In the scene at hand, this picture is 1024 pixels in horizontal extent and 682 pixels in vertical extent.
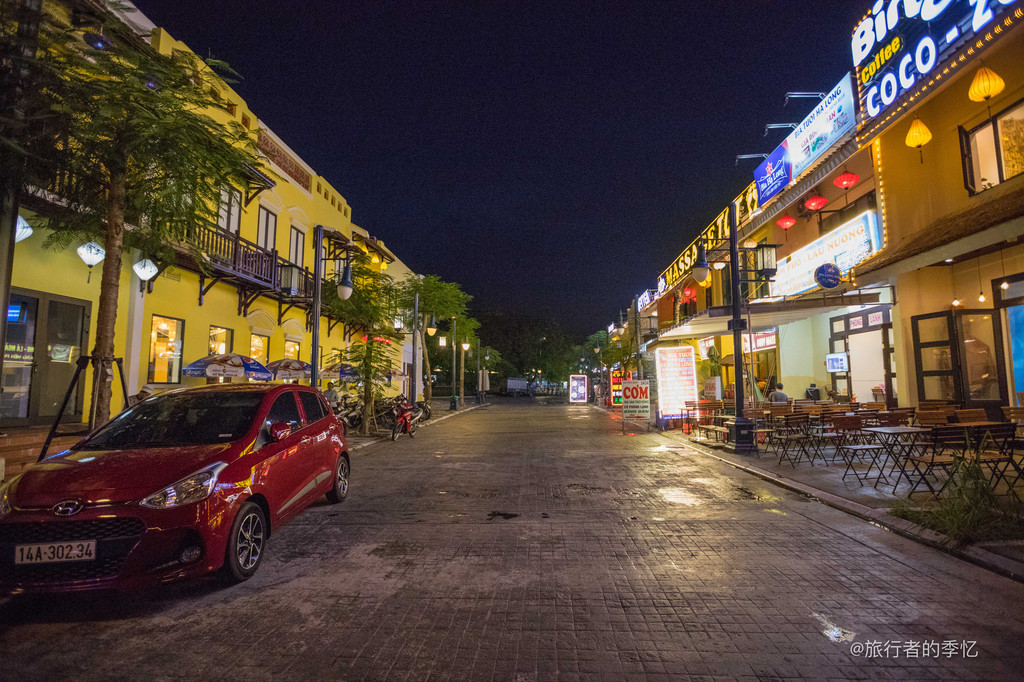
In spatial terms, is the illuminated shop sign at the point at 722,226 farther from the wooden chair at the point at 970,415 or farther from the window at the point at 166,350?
the window at the point at 166,350

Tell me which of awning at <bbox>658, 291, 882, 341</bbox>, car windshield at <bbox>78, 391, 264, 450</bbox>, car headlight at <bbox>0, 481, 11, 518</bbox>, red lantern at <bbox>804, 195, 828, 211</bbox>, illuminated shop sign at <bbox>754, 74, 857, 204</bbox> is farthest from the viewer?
red lantern at <bbox>804, 195, 828, 211</bbox>

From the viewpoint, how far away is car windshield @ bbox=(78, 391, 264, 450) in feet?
16.0

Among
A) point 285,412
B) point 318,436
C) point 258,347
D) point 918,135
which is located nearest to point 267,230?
point 258,347

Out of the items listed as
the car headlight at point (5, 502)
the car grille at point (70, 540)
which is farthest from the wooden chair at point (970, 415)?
the car headlight at point (5, 502)

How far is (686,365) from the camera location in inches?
684

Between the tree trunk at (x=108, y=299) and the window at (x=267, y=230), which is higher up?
the window at (x=267, y=230)

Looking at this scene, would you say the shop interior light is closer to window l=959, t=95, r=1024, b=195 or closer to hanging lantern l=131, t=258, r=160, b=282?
window l=959, t=95, r=1024, b=195

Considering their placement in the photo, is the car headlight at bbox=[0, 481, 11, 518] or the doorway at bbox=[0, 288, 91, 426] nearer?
the car headlight at bbox=[0, 481, 11, 518]

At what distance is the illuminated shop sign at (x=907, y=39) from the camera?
9.92 m

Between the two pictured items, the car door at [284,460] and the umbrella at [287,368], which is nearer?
the car door at [284,460]

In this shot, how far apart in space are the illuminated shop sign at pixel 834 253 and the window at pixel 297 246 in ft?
60.4

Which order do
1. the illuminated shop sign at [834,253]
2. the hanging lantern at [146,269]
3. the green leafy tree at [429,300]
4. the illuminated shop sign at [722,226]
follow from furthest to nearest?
the green leafy tree at [429,300]
the illuminated shop sign at [722,226]
the illuminated shop sign at [834,253]
the hanging lantern at [146,269]

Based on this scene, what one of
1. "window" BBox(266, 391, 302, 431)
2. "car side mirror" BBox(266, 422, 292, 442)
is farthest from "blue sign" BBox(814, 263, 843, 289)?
"car side mirror" BBox(266, 422, 292, 442)

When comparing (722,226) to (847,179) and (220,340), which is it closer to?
(847,179)
